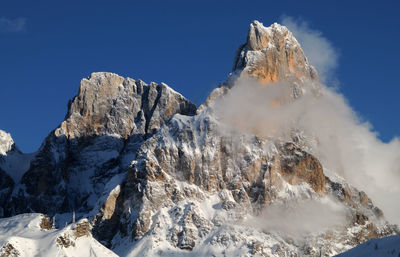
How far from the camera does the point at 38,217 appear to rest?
18188cm

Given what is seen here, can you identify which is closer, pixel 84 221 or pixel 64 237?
pixel 64 237

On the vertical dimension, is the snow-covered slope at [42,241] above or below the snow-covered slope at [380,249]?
above

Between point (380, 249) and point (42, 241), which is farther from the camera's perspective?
point (42, 241)

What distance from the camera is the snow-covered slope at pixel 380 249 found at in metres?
72.0

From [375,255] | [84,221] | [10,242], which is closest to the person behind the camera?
[375,255]

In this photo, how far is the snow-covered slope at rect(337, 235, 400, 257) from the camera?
72000 millimetres

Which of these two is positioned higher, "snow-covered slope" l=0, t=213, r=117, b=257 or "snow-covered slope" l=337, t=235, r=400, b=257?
"snow-covered slope" l=0, t=213, r=117, b=257

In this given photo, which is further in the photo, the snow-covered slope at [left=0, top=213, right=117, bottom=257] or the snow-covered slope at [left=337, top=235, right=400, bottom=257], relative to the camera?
the snow-covered slope at [left=0, top=213, right=117, bottom=257]

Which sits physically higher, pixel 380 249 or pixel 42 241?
pixel 42 241

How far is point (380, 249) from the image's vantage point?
7388 centimetres

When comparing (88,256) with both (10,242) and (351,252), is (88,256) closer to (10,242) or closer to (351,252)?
(10,242)

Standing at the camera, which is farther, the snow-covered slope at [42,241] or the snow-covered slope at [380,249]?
the snow-covered slope at [42,241]

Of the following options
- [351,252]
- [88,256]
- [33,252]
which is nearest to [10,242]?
[33,252]

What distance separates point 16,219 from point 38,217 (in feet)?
26.4
